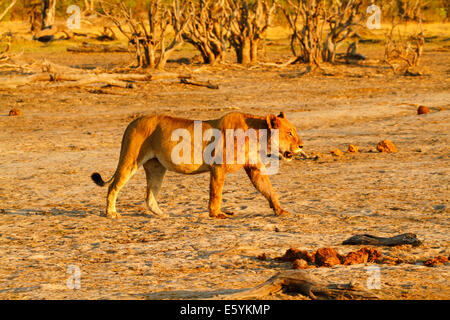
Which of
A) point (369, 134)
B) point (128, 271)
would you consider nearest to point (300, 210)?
point (128, 271)

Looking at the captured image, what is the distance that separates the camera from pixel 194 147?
7641mm

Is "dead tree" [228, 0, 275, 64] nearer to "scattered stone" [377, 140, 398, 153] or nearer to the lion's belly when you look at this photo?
"scattered stone" [377, 140, 398, 153]

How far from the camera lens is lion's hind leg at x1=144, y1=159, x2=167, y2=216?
7.86 metres

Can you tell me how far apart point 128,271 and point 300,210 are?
279 centimetres

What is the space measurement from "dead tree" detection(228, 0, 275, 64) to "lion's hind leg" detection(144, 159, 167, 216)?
58.5ft

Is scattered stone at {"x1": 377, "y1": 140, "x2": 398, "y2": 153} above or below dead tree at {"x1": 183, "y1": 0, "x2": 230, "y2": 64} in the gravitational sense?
below

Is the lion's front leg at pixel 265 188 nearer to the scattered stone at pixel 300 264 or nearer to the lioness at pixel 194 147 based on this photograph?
the lioness at pixel 194 147

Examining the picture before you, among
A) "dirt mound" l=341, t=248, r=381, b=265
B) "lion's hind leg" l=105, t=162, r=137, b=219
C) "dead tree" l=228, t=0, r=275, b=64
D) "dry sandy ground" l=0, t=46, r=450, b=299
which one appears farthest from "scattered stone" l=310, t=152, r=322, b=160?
"dead tree" l=228, t=0, r=275, b=64

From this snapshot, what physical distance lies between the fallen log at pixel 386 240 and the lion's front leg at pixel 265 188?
56.9 inches

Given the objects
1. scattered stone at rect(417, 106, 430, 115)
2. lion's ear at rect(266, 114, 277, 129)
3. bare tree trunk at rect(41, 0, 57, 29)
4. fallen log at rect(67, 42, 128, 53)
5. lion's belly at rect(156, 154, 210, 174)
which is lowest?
scattered stone at rect(417, 106, 430, 115)

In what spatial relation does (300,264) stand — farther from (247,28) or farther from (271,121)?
(247,28)

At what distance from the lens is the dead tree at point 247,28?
25553mm

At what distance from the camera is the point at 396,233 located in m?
6.79

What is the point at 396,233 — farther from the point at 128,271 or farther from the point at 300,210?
the point at 128,271
